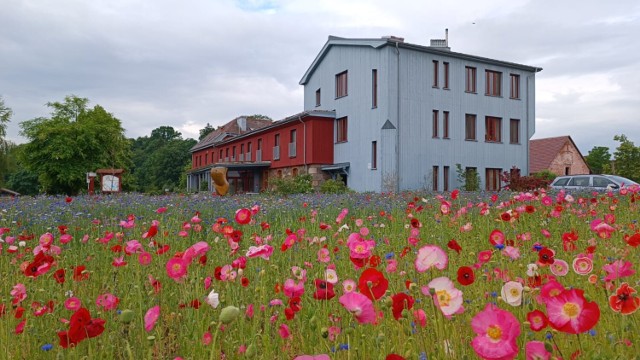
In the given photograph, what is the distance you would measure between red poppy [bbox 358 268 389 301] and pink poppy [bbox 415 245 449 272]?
0.70ft

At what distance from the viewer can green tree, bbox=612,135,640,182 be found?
4091 cm

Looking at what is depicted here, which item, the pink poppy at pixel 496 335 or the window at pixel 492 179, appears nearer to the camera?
the pink poppy at pixel 496 335

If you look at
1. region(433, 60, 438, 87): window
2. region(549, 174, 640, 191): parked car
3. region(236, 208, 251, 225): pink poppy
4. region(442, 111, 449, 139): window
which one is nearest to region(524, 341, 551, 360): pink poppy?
region(236, 208, 251, 225): pink poppy

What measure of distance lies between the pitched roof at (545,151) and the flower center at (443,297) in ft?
128

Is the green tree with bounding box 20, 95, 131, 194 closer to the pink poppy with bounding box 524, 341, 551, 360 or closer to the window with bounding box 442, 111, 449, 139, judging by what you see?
the window with bounding box 442, 111, 449, 139

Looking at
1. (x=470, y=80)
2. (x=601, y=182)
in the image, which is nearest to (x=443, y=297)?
(x=601, y=182)

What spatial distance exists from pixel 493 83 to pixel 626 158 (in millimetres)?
22177

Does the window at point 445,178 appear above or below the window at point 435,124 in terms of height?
below

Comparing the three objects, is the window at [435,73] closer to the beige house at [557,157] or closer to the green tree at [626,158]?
the beige house at [557,157]

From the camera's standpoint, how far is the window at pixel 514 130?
90.5ft

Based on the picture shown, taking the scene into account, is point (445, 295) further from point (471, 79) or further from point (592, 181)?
point (471, 79)

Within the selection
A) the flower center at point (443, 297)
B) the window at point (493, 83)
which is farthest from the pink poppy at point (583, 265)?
the window at point (493, 83)

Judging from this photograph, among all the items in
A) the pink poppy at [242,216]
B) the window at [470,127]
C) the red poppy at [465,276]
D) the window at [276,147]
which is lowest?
the red poppy at [465,276]

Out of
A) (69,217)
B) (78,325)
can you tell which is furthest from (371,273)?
(69,217)
